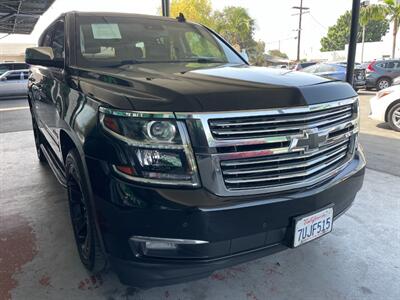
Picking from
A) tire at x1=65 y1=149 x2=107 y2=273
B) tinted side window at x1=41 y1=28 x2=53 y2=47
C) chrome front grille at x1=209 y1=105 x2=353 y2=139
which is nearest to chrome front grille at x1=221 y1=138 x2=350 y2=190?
chrome front grille at x1=209 y1=105 x2=353 y2=139

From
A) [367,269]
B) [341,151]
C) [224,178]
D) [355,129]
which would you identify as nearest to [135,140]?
[224,178]

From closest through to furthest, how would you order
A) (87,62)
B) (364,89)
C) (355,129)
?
1. (355,129)
2. (87,62)
3. (364,89)

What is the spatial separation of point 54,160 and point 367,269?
2843 millimetres

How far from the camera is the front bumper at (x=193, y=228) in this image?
1.69 metres

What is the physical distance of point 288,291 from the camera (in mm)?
2334

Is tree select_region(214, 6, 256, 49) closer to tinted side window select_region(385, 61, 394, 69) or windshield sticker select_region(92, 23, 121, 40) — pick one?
tinted side window select_region(385, 61, 394, 69)

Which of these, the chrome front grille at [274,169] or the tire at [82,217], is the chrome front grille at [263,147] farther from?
the tire at [82,217]

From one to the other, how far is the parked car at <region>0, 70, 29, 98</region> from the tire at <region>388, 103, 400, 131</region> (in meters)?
13.9

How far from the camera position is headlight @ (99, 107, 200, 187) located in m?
1.70

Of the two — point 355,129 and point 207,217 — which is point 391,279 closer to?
point 355,129

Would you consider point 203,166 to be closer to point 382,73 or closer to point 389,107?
point 389,107

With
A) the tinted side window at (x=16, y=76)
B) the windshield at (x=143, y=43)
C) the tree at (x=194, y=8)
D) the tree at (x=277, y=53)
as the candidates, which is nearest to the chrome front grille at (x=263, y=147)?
the windshield at (x=143, y=43)

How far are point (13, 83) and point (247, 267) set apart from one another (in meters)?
15.7

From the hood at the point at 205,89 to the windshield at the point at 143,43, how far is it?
0.42 meters
